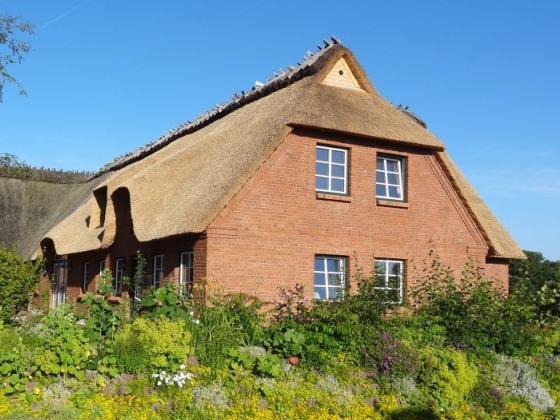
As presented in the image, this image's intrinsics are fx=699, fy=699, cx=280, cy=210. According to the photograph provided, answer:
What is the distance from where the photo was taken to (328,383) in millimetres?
11094

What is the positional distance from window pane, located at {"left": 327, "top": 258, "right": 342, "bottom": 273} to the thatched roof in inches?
122

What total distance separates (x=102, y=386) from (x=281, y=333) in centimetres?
318

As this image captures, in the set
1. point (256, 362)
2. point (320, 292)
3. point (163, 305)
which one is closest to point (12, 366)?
point (163, 305)

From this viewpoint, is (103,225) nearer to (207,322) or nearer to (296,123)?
(296,123)

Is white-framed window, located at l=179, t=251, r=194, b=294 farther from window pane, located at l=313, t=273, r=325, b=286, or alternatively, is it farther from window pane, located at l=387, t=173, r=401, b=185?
window pane, located at l=387, t=173, r=401, b=185

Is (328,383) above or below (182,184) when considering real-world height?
below

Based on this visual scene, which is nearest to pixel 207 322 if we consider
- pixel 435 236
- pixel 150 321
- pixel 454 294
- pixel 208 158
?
pixel 150 321

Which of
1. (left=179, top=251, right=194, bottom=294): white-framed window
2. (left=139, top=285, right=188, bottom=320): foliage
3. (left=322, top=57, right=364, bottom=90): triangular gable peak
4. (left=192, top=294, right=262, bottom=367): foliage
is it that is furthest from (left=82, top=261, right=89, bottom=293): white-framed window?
(left=139, top=285, right=188, bottom=320): foliage

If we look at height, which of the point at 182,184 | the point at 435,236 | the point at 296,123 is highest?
the point at 296,123

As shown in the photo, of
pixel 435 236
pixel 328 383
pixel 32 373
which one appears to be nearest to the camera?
pixel 32 373

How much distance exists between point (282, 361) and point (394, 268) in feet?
23.2

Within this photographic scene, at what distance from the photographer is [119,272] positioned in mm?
20594

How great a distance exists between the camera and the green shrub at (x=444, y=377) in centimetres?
1159

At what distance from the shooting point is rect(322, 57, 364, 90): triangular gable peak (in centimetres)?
1873
